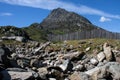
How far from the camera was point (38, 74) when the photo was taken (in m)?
23.9

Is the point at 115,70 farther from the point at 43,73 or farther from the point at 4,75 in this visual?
the point at 4,75

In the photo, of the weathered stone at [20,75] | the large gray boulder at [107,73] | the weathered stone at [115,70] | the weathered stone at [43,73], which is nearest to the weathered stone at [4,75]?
the weathered stone at [20,75]

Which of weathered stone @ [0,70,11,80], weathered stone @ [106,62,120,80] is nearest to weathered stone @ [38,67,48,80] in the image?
weathered stone @ [0,70,11,80]

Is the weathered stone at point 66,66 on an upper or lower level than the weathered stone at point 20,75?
lower

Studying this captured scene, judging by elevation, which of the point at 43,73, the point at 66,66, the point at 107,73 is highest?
the point at 107,73

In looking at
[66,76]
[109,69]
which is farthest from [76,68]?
[109,69]

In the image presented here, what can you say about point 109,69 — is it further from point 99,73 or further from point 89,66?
point 89,66

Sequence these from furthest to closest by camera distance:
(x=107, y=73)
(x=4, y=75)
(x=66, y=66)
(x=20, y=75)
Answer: (x=66, y=66) < (x=107, y=73) < (x=20, y=75) < (x=4, y=75)

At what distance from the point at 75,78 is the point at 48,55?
2000 cm

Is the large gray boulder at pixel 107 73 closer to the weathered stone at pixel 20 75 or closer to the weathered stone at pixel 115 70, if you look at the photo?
the weathered stone at pixel 115 70

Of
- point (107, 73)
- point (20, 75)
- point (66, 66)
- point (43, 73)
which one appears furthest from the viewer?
point (66, 66)

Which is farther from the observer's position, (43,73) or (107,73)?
(43,73)

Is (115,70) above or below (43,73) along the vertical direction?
above

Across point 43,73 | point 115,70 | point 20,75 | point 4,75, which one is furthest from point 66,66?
point 4,75
